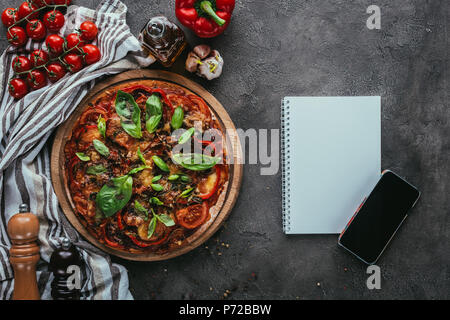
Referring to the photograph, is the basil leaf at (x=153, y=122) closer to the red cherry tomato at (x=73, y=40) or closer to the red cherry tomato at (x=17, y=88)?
the red cherry tomato at (x=73, y=40)

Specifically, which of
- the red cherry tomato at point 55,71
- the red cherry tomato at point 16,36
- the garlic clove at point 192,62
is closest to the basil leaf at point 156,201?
the garlic clove at point 192,62

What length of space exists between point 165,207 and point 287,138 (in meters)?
0.69

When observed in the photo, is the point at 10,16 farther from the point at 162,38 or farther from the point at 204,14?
the point at 204,14

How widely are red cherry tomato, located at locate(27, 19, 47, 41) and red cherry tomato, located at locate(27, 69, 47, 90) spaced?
17 cm

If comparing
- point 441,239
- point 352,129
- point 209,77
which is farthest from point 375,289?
point 209,77

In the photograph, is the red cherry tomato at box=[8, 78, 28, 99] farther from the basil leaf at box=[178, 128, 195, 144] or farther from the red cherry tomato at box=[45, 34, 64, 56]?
the basil leaf at box=[178, 128, 195, 144]

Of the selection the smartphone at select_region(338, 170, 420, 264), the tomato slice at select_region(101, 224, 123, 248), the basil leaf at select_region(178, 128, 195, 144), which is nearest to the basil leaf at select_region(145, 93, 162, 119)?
the basil leaf at select_region(178, 128, 195, 144)

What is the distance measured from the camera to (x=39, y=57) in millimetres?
1673

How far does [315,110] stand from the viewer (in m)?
1.82

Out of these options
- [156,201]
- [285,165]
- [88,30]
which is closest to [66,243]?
[156,201]

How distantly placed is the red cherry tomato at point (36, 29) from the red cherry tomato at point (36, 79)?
0.55 ft

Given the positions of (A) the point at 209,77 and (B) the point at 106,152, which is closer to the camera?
(B) the point at 106,152
